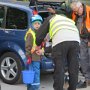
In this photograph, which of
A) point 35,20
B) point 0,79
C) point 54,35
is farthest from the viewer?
point 0,79

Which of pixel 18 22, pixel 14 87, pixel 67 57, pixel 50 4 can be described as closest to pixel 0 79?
pixel 14 87

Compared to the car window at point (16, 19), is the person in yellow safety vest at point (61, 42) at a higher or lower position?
lower

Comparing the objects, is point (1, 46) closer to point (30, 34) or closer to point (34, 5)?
point (34, 5)

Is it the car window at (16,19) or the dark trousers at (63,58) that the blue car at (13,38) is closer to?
the car window at (16,19)

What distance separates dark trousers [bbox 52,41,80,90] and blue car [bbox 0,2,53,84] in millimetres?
1856

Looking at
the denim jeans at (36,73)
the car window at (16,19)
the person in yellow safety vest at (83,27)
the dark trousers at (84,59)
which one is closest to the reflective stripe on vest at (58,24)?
the denim jeans at (36,73)

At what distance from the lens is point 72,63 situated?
20.8ft

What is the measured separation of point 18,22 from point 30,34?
5.05 feet

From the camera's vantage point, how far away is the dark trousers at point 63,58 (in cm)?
623

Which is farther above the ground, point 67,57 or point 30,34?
point 30,34

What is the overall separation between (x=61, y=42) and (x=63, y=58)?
265 millimetres

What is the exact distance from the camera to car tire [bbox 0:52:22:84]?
27.6 feet

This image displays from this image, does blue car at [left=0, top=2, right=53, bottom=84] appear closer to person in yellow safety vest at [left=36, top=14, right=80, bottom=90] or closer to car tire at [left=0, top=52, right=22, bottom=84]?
car tire at [left=0, top=52, right=22, bottom=84]

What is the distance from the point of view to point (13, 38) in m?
8.54
